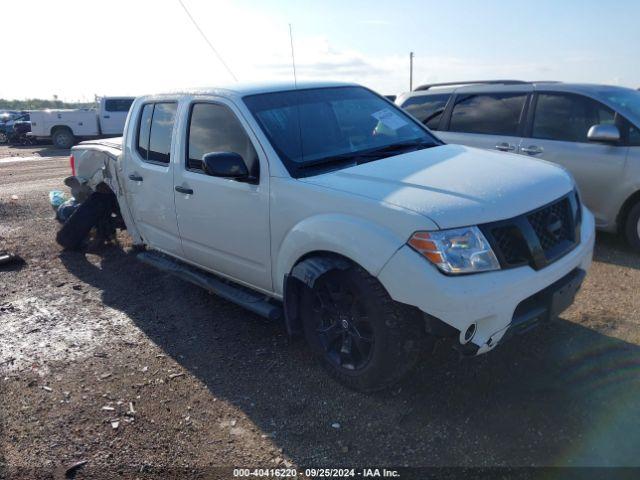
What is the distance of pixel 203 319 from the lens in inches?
182

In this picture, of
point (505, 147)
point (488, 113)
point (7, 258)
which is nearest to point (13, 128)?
point (7, 258)

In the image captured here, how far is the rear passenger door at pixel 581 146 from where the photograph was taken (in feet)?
18.6

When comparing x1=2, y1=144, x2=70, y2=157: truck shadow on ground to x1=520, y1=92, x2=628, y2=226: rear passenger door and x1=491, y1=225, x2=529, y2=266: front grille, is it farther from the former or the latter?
x1=491, y1=225, x2=529, y2=266: front grille

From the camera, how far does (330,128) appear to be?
157 inches

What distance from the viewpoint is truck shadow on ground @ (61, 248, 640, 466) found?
111 inches

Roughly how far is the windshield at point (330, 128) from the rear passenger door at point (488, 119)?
2.36 meters

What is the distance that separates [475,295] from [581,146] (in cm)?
399

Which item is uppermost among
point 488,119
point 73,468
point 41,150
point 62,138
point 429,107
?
point 429,107

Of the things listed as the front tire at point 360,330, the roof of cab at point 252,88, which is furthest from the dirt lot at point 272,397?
the roof of cab at point 252,88

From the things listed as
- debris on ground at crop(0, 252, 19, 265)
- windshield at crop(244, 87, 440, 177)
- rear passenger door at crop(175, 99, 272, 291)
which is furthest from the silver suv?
debris on ground at crop(0, 252, 19, 265)

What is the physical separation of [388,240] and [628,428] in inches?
64.2

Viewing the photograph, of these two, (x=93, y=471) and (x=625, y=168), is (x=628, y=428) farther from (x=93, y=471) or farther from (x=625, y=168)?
(x=625, y=168)

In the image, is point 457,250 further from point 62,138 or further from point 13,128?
point 13,128

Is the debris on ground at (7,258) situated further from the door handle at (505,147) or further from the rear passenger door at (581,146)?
the rear passenger door at (581,146)
